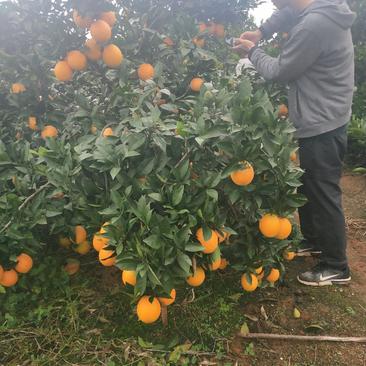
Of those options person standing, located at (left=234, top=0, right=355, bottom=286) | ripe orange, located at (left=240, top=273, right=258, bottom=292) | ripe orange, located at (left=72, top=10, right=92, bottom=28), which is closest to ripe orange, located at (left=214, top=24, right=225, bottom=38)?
person standing, located at (left=234, top=0, right=355, bottom=286)

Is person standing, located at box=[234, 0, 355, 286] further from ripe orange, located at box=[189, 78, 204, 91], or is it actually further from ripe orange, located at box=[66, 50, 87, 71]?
ripe orange, located at box=[66, 50, 87, 71]

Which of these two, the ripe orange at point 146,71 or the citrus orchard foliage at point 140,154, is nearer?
the citrus orchard foliage at point 140,154

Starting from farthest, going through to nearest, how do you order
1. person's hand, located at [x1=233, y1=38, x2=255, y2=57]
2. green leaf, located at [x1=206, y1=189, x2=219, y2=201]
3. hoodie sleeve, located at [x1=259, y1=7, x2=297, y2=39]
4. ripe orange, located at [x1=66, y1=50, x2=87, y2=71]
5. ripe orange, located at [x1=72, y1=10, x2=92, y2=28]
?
hoodie sleeve, located at [x1=259, y1=7, x2=297, y2=39], person's hand, located at [x1=233, y1=38, x2=255, y2=57], ripe orange, located at [x1=66, y1=50, x2=87, y2=71], ripe orange, located at [x1=72, y1=10, x2=92, y2=28], green leaf, located at [x1=206, y1=189, x2=219, y2=201]

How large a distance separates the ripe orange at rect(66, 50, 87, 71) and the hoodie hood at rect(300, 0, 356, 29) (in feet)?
4.48

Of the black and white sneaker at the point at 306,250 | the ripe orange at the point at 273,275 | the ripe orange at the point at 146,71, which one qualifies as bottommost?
the black and white sneaker at the point at 306,250

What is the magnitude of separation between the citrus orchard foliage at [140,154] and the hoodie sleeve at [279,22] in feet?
1.51

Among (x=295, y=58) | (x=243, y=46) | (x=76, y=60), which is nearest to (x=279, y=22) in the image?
(x=243, y=46)

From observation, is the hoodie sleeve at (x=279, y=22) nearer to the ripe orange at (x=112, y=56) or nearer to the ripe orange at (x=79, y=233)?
the ripe orange at (x=112, y=56)

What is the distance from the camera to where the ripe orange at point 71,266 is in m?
2.64

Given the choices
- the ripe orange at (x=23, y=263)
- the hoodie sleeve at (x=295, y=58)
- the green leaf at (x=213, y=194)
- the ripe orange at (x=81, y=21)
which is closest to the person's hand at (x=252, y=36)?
the hoodie sleeve at (x=295, y=58)

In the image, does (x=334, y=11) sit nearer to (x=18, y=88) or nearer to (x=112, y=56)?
(x=112, y=56)

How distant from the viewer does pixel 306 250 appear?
125 inches

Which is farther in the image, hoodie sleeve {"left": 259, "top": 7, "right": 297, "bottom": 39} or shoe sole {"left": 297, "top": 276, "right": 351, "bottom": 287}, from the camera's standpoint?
hoodie sleeve {"left": 259, "top": 7, "right": 297, "bottom": 39}

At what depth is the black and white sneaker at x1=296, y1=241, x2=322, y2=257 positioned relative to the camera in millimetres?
3121
